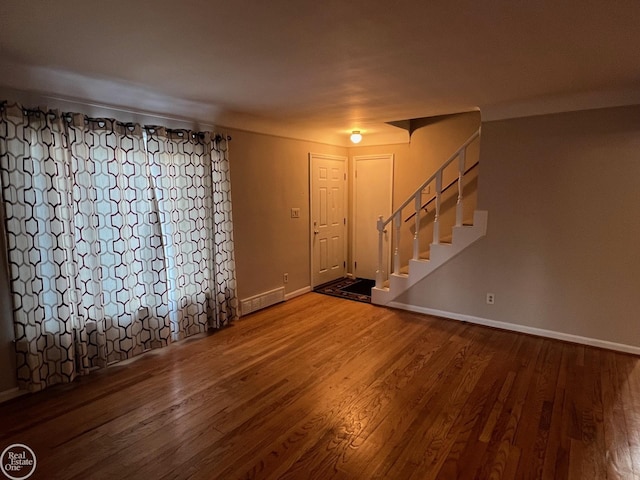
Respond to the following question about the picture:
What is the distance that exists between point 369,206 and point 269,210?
1.90 m

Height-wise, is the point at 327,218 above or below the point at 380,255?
Result: above

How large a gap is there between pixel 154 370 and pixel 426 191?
388 cm

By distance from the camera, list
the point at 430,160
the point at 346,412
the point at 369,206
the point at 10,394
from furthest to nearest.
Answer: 1. the point at 369,206
2. the point at 430,160
3. the point at 10,394
4. the point at 346,412

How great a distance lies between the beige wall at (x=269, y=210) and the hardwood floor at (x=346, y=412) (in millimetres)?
1119

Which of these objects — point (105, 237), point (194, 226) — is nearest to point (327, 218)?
point (194, 226)

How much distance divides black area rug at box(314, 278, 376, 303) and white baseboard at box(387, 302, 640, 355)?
22.7 inches

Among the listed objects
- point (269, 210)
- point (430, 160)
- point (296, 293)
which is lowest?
point (296, 293)

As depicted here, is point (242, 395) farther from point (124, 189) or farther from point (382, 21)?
point (382, 21)

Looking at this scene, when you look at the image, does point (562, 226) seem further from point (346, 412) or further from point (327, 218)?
point (327, 218)

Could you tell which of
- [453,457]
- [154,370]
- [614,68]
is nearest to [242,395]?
[154,370]

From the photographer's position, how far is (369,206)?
582cm

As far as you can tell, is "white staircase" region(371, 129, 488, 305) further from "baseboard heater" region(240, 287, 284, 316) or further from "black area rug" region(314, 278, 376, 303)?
"baseboard heater" region(240, 287, 284, 316)

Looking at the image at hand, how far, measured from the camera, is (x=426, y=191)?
16.5 feet

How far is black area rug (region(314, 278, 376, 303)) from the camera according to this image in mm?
5090
